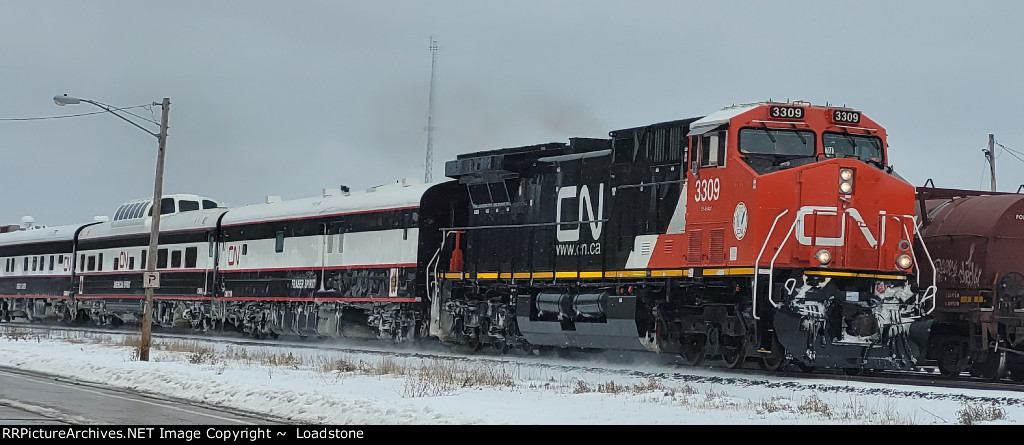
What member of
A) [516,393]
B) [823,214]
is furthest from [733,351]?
[516,393]

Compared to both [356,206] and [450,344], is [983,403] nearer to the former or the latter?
[450,344]

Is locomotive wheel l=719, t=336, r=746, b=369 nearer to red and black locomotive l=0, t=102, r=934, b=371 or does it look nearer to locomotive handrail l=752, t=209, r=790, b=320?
red and black locomotive l=0, t=102, r=934, b=371

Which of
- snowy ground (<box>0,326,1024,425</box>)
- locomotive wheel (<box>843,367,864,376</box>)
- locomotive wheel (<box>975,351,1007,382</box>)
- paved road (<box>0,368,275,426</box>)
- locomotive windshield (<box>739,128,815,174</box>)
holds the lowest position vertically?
paved road (<box>0,368,275,426</box>)

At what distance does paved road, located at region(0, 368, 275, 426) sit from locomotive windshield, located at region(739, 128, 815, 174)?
30.3ft

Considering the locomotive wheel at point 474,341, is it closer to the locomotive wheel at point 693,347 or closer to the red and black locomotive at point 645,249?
the red and black locomotive at point 645,249

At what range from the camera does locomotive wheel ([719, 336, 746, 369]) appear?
2083 centimetres

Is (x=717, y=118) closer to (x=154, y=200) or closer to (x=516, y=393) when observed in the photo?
(x=516, y=393)

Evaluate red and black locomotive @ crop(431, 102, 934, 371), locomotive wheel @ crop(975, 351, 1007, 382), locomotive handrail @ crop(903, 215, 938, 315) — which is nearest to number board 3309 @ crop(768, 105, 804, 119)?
red and black locomotive @ crop(431, 102, 934, 371)

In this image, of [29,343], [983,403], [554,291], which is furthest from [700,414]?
[29,343]

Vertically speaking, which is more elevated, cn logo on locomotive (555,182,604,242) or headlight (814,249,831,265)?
cn logo on locomotive (555,182,604,242)

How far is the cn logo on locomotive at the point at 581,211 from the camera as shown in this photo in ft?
78.0

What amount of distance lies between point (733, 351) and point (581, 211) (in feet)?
15.6

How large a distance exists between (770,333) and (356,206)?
14792 mm

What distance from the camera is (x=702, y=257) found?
2089 cm
